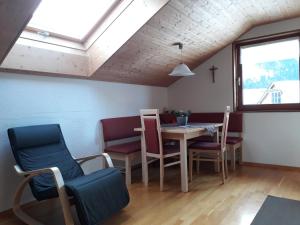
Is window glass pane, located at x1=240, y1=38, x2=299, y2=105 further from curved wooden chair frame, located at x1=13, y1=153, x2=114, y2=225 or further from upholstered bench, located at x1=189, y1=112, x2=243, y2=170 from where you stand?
curved wooden chair frame, located at x1=13, y1=153, x2=114, y2=225

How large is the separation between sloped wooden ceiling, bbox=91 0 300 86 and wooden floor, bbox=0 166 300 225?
1.73 meters

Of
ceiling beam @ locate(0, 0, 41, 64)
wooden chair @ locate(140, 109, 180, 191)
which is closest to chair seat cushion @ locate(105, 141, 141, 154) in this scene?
wooden chair @ locate(140, 109, 180, 191)

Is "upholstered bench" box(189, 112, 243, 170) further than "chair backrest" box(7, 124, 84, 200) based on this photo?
Yes

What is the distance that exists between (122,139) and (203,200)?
1.78 meters

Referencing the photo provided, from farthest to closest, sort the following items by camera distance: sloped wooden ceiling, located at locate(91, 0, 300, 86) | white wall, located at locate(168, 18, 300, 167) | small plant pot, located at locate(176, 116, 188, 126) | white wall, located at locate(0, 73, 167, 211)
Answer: white wall, located at locate(168, 18, 300, 167) < small plant pot, located at locate(176, 116, 188, 126) < sloped wooden ceiling, located at locate(91, 0, 300, 86) < white wall, located at locate(0, 73, 167, 211)

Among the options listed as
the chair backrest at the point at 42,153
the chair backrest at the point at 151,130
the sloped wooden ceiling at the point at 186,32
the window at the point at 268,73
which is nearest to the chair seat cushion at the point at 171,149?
the chair backrest at the point at 151,130

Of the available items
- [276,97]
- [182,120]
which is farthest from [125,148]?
[276,97]

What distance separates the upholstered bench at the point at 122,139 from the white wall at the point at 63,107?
5.3 inches

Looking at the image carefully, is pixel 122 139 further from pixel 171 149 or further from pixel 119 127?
pixel 171 149

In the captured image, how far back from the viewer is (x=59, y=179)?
2.19 meters

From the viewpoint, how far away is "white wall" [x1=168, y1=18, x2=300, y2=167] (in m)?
3.93

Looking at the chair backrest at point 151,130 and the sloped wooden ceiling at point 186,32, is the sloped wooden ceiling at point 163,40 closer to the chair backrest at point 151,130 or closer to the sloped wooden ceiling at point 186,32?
the sloped wooden ceiling at point 186,32

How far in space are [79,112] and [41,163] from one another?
1008mm

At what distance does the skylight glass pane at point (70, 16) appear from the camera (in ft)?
9.08
